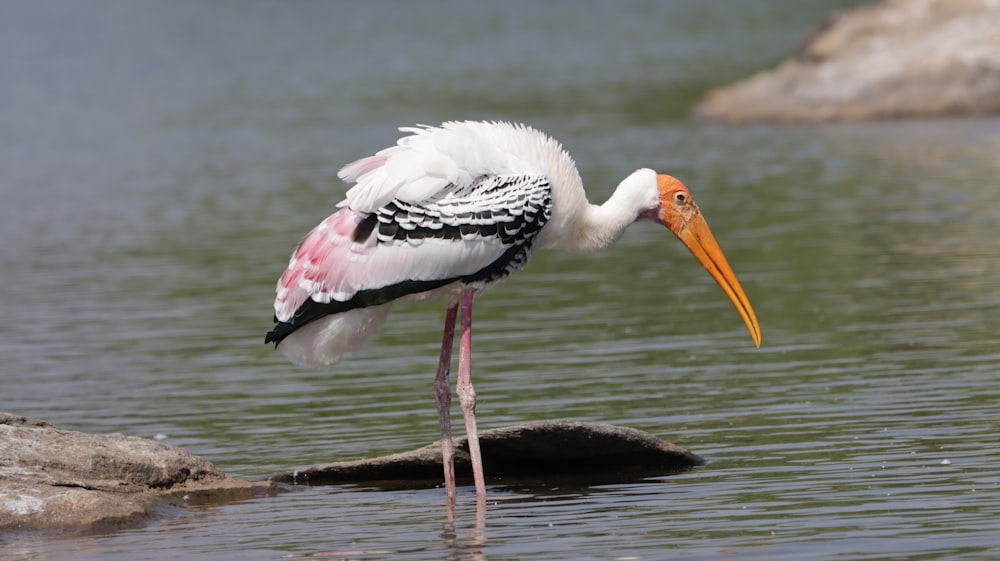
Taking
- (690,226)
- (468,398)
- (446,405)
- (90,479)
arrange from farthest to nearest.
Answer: (690,226) < (446,405) < (468,398) < (90,479)

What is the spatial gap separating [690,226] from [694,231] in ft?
0.18

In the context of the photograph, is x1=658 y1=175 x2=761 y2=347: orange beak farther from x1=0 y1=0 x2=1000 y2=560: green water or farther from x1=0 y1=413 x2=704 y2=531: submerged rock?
x1=0 y1=413 x2=704 y2=531: submerged rock

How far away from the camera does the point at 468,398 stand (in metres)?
9.77

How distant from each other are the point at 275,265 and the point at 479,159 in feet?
35.2

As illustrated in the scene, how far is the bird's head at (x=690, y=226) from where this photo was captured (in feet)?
33.8

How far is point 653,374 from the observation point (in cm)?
1299

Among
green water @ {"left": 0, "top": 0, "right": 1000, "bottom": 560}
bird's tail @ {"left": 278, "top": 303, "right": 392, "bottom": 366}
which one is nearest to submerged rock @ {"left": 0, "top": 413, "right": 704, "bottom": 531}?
green water @ {"left": 0, "top": 0, "right": 1000, "bottom": 560}

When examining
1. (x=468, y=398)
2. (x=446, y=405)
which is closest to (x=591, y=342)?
(x=446, y=405)

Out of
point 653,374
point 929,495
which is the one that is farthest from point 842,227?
point 929,495

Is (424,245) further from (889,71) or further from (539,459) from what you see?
(889,71)

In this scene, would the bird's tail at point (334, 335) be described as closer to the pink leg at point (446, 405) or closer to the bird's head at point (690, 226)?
the pink leg at point (446, 405)

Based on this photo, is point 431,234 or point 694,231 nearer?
point 431,234

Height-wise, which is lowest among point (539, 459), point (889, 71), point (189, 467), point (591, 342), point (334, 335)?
point (539, 459)

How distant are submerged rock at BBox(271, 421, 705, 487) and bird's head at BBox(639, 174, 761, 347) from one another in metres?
0.99
